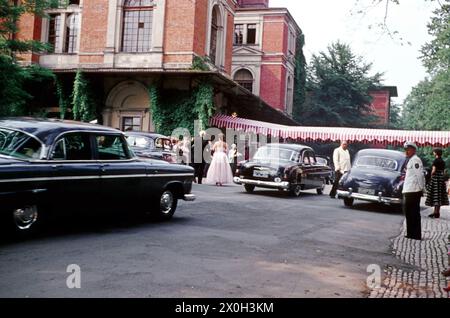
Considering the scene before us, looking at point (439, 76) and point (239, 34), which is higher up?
point (239, 34)

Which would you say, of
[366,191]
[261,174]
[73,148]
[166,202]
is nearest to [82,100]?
[261,174]

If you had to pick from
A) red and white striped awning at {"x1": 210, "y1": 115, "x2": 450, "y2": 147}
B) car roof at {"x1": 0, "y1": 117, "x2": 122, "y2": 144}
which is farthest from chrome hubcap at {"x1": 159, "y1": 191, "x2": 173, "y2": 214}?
red and white striped awning at {"x1": 210, "y1": 115, "x2": 450, "y2": 147}

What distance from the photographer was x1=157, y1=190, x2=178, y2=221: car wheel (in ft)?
27.5

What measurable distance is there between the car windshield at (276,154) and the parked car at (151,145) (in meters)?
3.02

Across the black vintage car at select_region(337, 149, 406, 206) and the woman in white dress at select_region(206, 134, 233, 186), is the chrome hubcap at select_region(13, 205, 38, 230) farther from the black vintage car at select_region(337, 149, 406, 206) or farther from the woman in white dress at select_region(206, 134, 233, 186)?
the woman in white dress at select_region(206, 134, 233, 186)

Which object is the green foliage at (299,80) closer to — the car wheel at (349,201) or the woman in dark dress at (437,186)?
the car wheel at (349,201)

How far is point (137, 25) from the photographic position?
2425cm

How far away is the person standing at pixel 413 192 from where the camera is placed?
27.4ft

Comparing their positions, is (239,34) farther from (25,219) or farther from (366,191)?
(25,219)

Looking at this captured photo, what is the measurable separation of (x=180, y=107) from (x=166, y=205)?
1503cm

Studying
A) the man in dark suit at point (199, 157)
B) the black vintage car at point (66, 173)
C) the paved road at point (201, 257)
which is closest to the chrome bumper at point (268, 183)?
the man in dark suit at point (199, 157)

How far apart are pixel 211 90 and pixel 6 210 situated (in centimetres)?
1758
